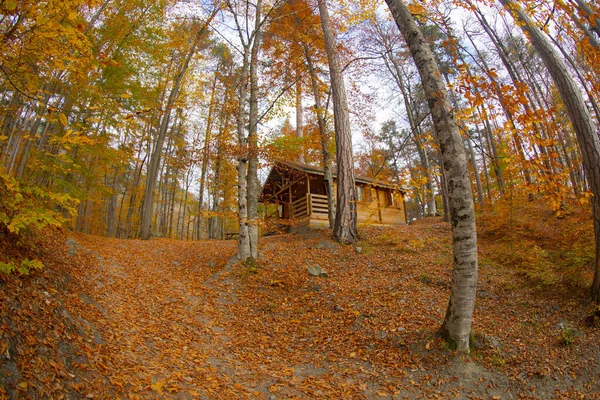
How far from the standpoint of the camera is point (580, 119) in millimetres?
5789

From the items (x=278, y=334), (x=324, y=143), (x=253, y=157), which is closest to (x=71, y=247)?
(x=253, y=157)

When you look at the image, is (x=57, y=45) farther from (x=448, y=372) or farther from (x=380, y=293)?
(x=380, y=293)

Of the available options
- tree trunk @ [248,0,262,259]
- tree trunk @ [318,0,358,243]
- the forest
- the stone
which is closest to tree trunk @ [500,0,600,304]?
the forest

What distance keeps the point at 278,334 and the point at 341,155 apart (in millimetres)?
7539

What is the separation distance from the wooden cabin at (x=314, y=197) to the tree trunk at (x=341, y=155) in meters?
3.98

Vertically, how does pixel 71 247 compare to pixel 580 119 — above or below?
below

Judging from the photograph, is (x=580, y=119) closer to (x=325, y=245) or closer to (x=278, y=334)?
(x=278, y=334)

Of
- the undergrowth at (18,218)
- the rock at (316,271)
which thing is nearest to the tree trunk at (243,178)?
the rock at (316,271)

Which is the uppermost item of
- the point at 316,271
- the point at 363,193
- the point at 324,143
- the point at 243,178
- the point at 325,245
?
the point at 324,143

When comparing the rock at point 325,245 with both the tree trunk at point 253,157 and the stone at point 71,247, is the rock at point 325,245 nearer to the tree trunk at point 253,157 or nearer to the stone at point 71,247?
the tree trunk at point 253,157

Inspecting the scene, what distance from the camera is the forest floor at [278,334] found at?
11.4 feet

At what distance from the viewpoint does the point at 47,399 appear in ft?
8.84

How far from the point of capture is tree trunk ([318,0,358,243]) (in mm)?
11445

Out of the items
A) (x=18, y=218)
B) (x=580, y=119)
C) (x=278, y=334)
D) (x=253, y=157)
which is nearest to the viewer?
(x=18, y=218)
